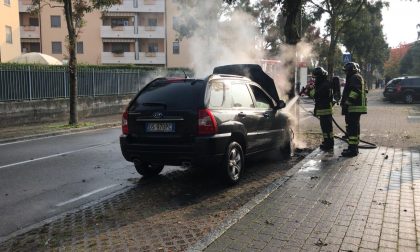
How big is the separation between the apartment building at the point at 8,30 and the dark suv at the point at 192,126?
29.5m

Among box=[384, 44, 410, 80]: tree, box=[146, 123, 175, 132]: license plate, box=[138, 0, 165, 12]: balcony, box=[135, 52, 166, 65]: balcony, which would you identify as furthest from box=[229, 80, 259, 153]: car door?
box=[384, 44, 410, 80]: tree

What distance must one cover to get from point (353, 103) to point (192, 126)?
4227mm

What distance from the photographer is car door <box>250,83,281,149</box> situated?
7664 mm

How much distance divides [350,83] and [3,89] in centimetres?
1237

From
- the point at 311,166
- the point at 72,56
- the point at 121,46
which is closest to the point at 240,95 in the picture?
the point at 311,166

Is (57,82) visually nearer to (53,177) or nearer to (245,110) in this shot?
(53,177)

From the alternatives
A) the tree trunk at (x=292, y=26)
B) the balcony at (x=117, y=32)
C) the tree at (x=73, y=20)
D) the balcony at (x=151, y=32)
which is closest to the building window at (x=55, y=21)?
the balcony at (x=117, y=32)

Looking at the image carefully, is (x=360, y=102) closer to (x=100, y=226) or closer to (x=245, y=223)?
(x=245, y=223)

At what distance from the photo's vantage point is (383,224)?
467 centimetres

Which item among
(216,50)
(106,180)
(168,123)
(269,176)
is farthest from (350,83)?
(216,50)

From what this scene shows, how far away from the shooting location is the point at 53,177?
753 cm

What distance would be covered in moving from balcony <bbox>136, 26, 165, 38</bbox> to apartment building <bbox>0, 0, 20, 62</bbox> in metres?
22.0

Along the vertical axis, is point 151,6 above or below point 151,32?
above

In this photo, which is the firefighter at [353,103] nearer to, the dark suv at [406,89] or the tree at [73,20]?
the tree at [73,20]
